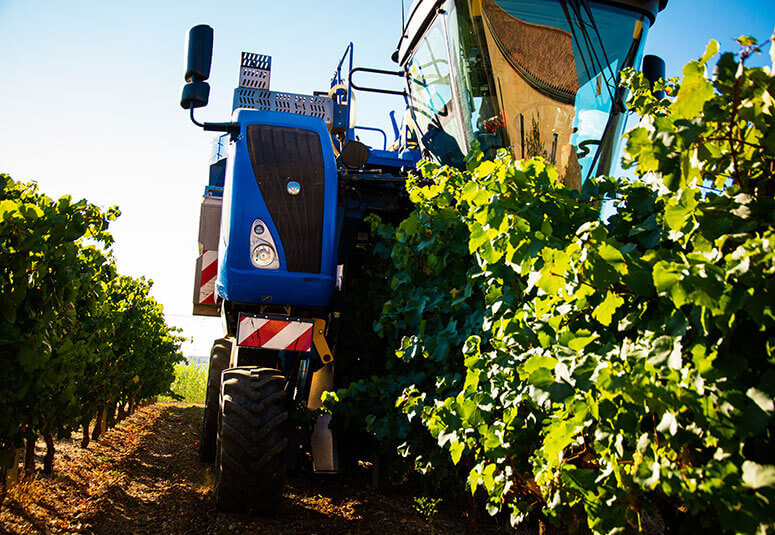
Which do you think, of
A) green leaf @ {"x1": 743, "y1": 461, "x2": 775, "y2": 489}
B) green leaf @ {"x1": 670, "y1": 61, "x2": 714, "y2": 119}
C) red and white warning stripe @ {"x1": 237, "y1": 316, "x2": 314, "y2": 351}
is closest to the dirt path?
red and white warning stripe @ {"x1": 237, "y1": 316, "x2": 314, "y2": 351}

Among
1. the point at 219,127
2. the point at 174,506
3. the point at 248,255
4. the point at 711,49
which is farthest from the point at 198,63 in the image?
the point at 711,49

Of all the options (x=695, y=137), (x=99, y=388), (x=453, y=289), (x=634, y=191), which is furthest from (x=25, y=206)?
(x=99, y=388)

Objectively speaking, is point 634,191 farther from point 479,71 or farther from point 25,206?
point 25,206

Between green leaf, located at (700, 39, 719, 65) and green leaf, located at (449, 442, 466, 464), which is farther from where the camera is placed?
green leaf, located at (449, 442, 466, 464)

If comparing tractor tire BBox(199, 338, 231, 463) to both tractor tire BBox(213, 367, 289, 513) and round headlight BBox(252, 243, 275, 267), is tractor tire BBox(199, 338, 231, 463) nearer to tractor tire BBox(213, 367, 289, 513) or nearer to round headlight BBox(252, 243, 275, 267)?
tractor tire BBox(213, 367, 289, 513)

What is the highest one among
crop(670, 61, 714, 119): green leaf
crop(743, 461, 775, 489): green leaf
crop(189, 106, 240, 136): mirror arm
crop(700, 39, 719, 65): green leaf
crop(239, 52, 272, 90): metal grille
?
crop(239, 52, 272, 90): metal grille

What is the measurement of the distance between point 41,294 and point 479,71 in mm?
2935

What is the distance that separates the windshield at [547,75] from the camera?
3986 millimetres

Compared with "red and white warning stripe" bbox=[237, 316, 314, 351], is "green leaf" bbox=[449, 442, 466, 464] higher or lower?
lower

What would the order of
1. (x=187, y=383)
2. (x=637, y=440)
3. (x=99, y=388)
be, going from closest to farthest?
(x=637, y=440) → (x=99, y=388) → (x=187, y=383)

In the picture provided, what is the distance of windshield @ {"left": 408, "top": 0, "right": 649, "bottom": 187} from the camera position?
157 inches

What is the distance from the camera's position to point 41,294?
3.08 meters

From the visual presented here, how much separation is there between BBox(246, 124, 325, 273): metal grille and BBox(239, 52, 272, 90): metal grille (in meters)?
0.89

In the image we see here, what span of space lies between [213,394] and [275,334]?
1.64 m
